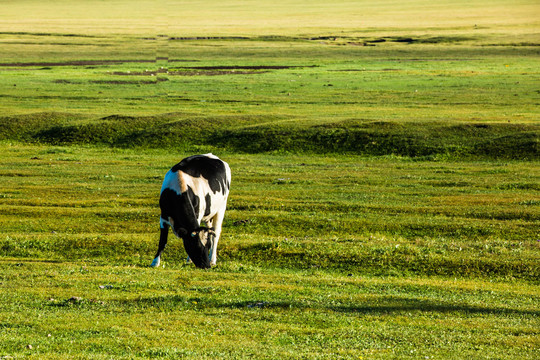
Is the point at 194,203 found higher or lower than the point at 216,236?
higher

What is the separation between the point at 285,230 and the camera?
28.0m

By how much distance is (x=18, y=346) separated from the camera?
42.9 ft

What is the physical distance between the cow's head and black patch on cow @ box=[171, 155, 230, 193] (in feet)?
6.26

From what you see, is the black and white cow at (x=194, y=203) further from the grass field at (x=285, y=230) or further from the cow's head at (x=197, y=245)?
the grass field at (x=285, y=230)

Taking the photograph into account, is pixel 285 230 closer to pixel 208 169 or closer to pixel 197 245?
pixel 208 169

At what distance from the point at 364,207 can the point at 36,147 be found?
32.5 meters

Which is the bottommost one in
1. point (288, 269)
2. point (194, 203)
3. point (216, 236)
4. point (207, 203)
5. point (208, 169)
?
point (288, 269)

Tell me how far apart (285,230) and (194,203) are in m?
9.01

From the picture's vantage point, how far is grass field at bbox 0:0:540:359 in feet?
47.5

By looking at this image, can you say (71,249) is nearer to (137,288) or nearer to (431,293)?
(137,288)

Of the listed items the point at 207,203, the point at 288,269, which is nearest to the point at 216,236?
the point at 207,203

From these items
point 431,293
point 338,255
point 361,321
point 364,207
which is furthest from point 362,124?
point 361,321

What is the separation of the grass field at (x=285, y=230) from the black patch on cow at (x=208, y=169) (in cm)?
257

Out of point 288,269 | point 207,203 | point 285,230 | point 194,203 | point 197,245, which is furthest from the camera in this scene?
point 285,230
